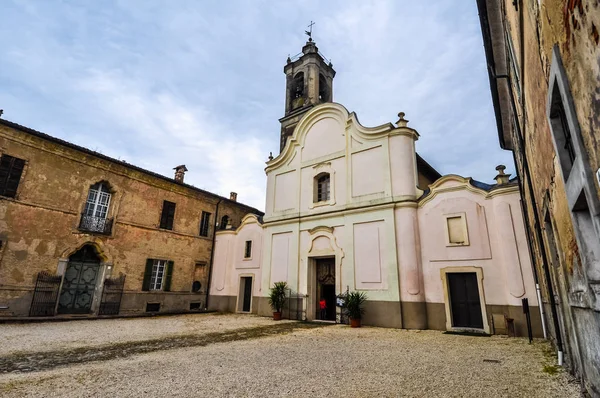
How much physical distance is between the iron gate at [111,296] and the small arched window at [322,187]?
1087 cm

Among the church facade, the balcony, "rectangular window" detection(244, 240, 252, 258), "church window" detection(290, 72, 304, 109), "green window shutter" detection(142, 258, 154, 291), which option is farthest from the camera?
"church window" detection(290, 72, 304, 109)

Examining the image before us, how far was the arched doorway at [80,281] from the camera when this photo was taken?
13.8 m

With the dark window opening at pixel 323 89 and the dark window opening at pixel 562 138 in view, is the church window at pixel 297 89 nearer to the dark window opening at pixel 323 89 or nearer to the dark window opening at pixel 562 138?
the dark window opening at pixel 323 89

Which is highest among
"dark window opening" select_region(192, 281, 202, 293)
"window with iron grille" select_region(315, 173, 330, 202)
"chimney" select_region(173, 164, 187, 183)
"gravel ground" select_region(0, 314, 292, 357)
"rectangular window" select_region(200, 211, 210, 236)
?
"chimney" select_region(173, 164, 187, 183)

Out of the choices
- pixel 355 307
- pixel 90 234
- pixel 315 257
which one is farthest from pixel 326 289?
pixel 90 234

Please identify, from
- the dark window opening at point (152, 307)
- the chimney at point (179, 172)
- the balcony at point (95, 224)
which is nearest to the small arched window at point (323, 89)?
the chimney at point (179, 172)

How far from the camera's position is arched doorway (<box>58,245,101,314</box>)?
13820 mm

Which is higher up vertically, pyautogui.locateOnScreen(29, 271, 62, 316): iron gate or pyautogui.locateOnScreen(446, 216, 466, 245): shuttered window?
pyautogui.locateOnScreen(446, 216, 466, 245): shuttered window

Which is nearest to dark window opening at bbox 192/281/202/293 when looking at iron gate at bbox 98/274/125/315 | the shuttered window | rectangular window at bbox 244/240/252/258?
rectangular window at bbox 244/240/252/258

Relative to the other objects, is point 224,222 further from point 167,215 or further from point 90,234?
point 90,234

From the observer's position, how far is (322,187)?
16516 mm

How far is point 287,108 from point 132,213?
42.7ft

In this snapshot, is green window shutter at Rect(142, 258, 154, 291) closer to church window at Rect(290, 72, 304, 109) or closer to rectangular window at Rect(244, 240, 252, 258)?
rectangular window at Rect(244, 240, 252, 258)

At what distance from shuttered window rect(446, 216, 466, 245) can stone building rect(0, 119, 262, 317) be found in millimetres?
14386
